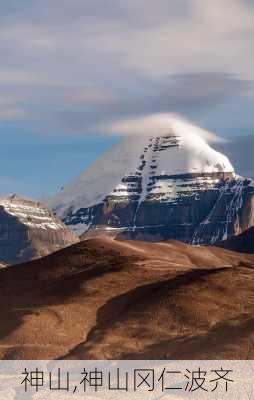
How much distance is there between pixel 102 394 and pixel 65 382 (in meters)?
7.83

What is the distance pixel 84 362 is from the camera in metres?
136

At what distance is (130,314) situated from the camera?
158750mm

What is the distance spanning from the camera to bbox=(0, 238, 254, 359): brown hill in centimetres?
14062

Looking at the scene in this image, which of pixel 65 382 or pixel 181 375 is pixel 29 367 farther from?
pixel 181 375

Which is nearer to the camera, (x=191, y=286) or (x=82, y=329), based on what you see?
(x=82, y=329)

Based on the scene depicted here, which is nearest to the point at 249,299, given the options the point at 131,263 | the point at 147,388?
the point at 131,263

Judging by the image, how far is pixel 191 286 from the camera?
167250 millimetres

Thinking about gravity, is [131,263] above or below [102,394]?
above

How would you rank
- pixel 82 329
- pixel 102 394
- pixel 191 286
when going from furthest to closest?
pixel 191 286 → pixel 82 329 → pixel 102 394

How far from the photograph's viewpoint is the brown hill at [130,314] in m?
141

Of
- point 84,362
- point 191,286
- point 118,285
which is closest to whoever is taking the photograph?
point 84,362

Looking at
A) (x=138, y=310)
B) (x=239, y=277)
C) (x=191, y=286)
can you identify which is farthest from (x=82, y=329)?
(x=239, y=277)

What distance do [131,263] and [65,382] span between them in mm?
70065

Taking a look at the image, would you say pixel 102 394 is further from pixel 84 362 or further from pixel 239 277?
pixel 239 277
